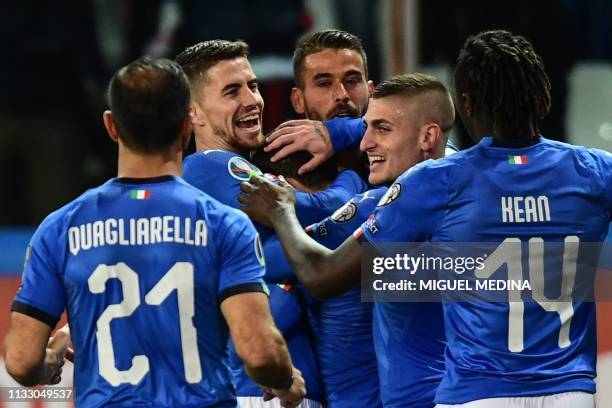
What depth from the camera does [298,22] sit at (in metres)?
8.83

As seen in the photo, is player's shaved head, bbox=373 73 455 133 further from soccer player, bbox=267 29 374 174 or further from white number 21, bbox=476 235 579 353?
white number 21, bbox=476 235 579 353

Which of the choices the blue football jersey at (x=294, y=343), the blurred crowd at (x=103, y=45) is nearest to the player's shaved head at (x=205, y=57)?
the blue football jersey at (x=294, y=343)

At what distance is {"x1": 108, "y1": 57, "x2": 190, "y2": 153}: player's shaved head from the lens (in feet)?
11.1

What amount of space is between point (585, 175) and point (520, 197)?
229 millimetres

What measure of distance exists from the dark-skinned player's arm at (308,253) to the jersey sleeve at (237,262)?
587 mm

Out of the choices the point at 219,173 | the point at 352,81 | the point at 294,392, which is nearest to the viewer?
the point at 294,392

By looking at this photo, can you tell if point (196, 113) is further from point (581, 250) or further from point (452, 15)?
point (452, 15)

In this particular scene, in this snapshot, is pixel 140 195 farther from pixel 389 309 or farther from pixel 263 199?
pixel 389 309

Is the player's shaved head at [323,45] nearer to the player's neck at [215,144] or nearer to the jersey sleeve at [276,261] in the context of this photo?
the player's neck at [215,144]

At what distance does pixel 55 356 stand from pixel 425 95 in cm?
156

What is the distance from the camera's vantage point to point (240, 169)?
4.41m

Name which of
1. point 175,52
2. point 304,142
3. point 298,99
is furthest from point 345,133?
point 175,52

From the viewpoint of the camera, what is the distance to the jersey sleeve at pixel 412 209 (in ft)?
12.5

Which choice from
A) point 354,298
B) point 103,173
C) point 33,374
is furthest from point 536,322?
point 103,173
